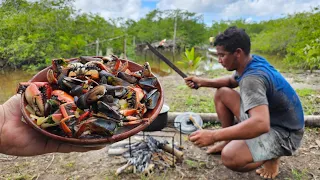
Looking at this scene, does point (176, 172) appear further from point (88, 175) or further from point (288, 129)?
point (288, 129)

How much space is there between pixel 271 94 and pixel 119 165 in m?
1.71

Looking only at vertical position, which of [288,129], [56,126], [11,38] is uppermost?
[11,38]

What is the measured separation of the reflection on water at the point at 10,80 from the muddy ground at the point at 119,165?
4.88 metres

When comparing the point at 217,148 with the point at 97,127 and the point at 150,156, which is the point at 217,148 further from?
the point at 97,127

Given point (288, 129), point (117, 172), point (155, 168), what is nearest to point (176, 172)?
point (155, 168)

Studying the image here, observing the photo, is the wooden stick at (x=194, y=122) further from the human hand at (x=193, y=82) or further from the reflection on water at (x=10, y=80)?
the reflection on water at (x=10, y=80)

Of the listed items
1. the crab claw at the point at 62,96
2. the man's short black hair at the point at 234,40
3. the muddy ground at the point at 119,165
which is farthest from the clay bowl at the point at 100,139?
the muddy ground at the point at 119,165

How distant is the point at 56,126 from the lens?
4.36 ft

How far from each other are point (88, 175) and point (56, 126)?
139 centimetres

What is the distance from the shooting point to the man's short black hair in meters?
2.26

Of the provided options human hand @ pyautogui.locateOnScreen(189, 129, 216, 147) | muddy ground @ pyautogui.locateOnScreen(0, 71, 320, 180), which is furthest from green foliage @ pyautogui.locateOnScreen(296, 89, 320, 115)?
human hand @ pyautogui.locateOnScreen(189, 129, 216, 147)

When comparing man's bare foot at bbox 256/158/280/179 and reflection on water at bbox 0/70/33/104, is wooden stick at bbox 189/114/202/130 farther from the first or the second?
reflection on water at bbox 0/70/33/104

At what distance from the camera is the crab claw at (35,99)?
134 cm

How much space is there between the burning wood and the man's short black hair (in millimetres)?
1207
